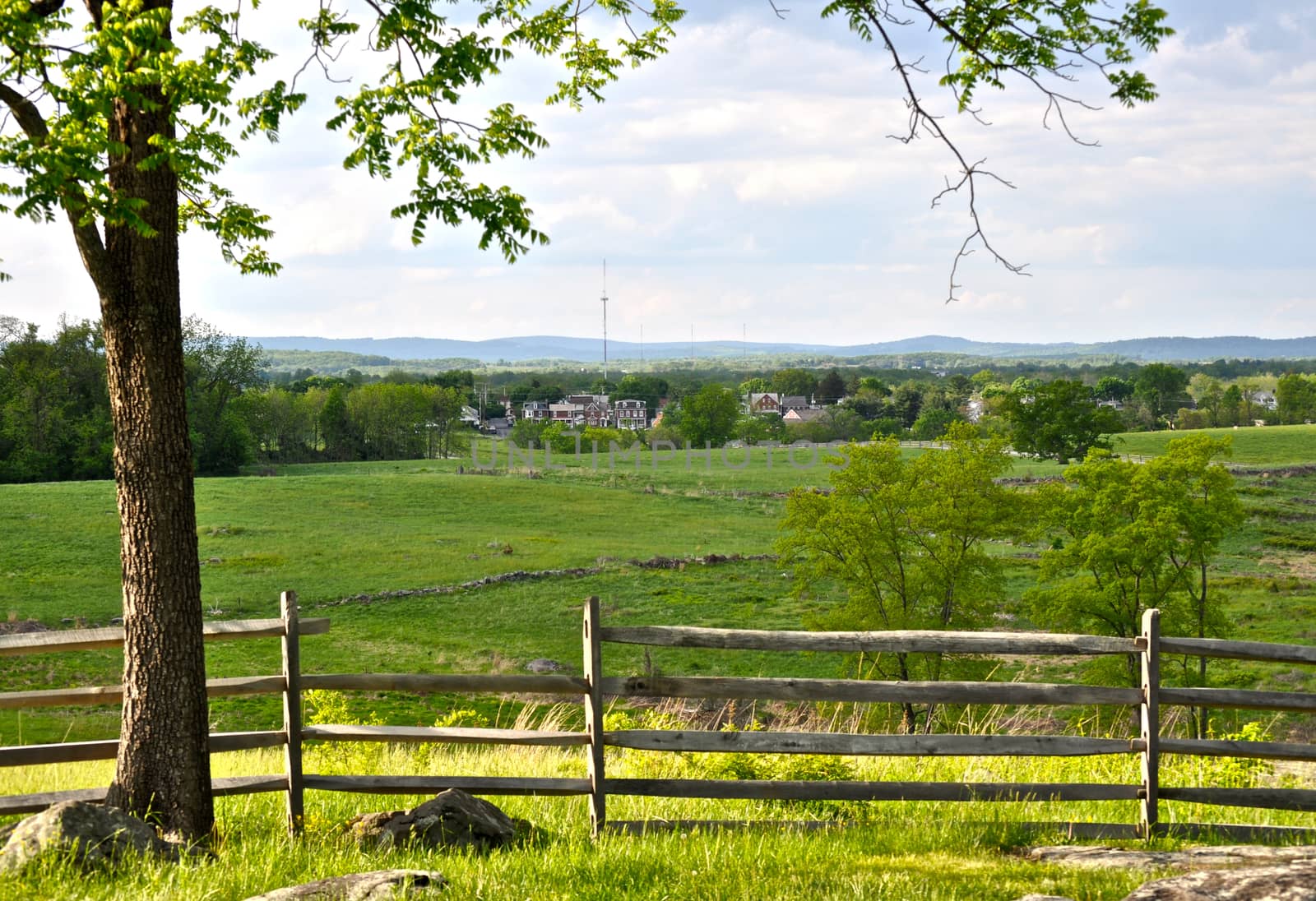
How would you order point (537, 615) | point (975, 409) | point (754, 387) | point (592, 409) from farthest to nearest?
1. point (754, 387)
2. point (592, 409)
3. point (975, 409)
4. point (537, 615)

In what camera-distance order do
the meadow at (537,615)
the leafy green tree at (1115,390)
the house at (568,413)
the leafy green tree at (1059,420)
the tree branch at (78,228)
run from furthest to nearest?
the house at (568,413) → the leafy green tree at (1115,390) → the leafy green tree at (1059,420) → the tree branch at (78,228) → the meadow at (537,615)

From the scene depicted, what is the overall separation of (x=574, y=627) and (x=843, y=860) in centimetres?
4473

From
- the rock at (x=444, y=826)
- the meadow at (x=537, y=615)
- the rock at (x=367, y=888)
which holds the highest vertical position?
the rock at (x=367, y=888)

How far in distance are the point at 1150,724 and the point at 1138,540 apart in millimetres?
34067

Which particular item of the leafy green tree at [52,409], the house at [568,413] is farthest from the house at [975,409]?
the leafy green tree at [52,409]

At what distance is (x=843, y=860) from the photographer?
261 inches

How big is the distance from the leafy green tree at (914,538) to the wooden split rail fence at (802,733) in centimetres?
3202

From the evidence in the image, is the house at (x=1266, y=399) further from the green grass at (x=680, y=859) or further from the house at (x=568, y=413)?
the green grass at (x=680, y=859)

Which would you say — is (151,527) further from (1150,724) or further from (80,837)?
(1150,724)

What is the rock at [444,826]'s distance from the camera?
7184mm

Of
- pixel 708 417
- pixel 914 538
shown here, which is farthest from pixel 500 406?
pixel 914 538

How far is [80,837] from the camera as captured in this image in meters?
6.45

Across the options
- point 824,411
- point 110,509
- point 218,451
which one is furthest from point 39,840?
point 824,411

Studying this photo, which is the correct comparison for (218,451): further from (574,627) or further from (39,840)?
(39,840)
